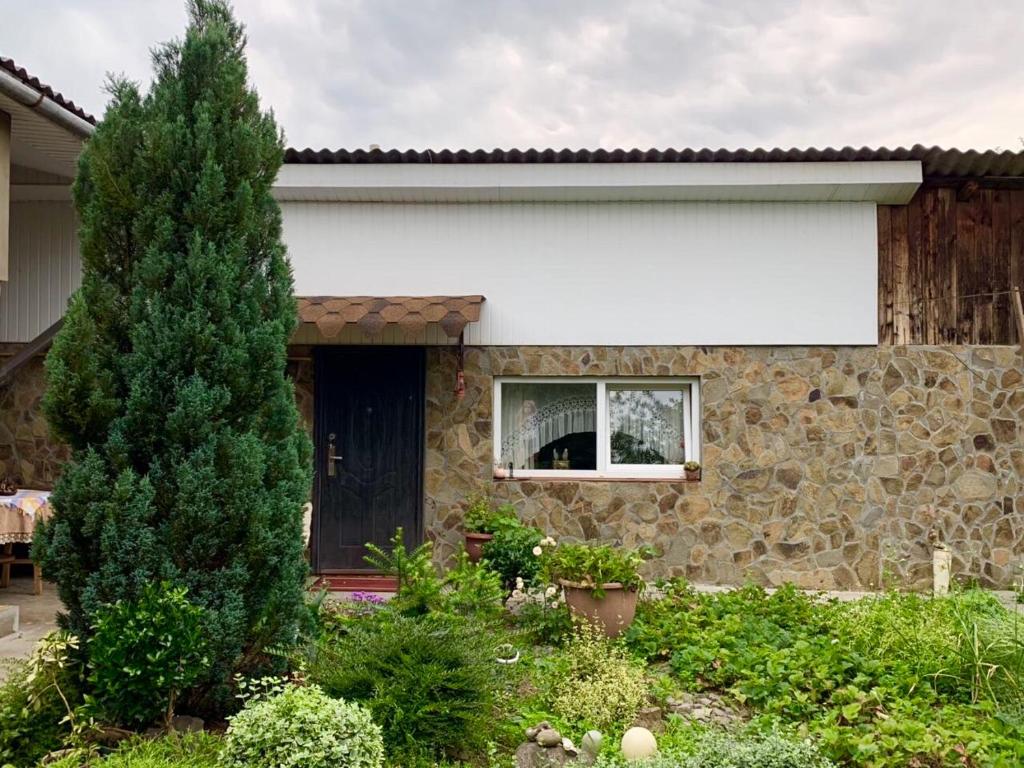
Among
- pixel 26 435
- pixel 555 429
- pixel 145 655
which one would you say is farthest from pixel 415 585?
pixel 26 435

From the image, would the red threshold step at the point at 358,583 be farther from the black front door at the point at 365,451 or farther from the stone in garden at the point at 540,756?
the stone in garden at the point at 540,756

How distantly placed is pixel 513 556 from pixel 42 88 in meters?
5.12

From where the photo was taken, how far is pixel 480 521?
7617 millimetres

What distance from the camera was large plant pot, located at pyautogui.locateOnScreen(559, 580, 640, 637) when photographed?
542 cm

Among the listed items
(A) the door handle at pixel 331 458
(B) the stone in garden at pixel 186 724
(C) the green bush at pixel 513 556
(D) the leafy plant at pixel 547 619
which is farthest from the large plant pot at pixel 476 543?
(B) the stone in garden at pixel 186 724

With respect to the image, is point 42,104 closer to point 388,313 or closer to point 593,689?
point 388,313

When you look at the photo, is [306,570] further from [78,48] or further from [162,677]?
[78,48]

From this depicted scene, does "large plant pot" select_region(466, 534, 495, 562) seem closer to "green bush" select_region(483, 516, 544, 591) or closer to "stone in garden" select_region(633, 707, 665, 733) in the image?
"green bush" select_region(483, 516, 544, 591)

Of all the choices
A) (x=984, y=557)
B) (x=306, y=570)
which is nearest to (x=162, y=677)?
(x=306, y=570)

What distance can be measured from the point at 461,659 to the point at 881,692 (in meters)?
2.18

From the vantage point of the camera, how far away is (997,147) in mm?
7211

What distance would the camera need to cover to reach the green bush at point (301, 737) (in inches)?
120

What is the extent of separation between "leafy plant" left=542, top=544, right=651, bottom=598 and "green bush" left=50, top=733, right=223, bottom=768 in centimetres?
269

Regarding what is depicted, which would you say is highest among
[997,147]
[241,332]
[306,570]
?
[997,147]
